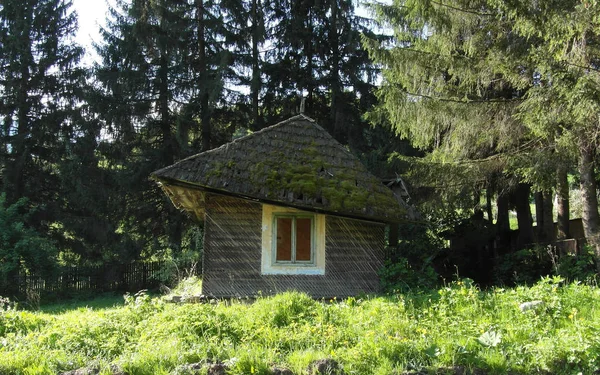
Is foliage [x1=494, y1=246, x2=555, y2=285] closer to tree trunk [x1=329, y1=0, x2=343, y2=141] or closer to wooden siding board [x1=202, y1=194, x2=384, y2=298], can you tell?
wooden siding board [x1=202, y1=194, x2=384, y2=298]

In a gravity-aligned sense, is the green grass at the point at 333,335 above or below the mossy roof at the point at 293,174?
below

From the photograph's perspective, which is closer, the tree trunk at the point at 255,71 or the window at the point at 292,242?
the window at the point at 292,242

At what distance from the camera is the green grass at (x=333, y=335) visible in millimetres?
5461

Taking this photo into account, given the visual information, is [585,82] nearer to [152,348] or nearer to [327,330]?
[327,330]

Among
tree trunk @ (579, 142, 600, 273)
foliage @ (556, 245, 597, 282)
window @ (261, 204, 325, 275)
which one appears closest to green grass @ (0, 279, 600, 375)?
window @ (261, 204, 325, 275)

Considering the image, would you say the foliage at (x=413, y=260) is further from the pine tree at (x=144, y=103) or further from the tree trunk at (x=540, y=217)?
the pine tree at (x=144, y=103)

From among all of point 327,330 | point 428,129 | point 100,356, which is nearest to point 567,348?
point 327,330

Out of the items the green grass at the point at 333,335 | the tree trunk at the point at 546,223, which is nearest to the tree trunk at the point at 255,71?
the tree trunk at the point at 546,223

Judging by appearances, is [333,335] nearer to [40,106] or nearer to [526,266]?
[526,266]

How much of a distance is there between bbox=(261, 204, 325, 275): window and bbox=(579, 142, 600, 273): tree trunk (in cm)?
584

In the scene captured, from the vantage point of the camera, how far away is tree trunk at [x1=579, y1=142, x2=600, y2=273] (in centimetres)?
1076

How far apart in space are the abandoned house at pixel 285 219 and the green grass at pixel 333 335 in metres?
2.79

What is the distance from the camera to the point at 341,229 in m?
10.9

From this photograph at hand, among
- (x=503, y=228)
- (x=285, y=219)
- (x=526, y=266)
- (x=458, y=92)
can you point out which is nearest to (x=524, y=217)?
(x=503, y=228)
